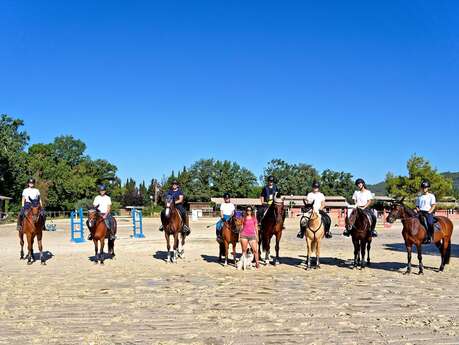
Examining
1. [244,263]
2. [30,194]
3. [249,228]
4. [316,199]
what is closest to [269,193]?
[249,228]

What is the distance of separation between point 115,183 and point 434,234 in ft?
322

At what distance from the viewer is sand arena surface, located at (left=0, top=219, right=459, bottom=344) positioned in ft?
22.0

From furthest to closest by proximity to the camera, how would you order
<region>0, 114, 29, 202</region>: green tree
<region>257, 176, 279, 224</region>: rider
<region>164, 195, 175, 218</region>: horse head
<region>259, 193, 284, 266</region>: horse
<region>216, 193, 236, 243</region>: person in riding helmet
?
<region>0, 114, 29, 202</region>: green tree → <region>164, 195, 175, 218</region>: horse head → <region>216, 193, 236, 243</region>: person in riding helmet → <region>257, 176, 279, 224</region>: rider → <region>259, 193, 284, 266</region>: horse

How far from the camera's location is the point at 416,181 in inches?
2542

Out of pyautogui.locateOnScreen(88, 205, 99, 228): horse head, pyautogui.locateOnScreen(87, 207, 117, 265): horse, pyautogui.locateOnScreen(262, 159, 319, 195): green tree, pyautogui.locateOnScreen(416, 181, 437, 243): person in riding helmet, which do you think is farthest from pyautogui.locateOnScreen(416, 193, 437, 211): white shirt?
pyautogui.locateOnScreen(262, 159, 319, 195): green tree

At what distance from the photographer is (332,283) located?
1110 cm

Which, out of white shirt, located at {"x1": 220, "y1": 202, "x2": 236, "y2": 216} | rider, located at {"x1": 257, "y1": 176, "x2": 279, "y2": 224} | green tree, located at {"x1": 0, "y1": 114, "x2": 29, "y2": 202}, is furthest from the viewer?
green tree, located at {"x1": 0, "y1": 114, "x2": 29, "y2": 202}

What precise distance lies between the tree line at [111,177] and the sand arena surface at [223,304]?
167 feet

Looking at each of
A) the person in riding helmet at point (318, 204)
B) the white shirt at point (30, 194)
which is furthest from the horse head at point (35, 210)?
the person in riding helmet at point (318, 204)

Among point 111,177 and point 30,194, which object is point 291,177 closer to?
point 111,177

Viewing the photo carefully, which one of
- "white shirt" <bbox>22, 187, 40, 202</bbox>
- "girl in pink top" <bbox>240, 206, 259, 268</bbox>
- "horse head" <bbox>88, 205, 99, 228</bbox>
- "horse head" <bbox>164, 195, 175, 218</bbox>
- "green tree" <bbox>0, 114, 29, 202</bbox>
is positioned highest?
"green tree" <bbox>0, 114, 29, 202</bbox>

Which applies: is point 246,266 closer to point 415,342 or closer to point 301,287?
point 301,287

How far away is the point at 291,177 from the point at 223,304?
9346 centimetres

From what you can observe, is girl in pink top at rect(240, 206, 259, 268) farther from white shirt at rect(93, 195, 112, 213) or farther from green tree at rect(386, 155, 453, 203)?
green tree at rect(386, 155, 453, 203)
